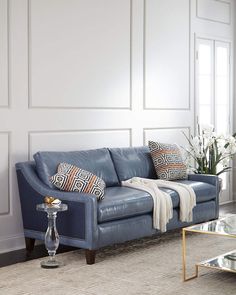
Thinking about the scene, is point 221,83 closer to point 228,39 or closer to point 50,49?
point 228,39

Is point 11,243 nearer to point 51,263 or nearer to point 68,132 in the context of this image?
point 51,263

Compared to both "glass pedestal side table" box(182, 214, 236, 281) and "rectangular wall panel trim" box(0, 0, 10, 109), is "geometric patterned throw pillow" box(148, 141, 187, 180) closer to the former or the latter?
"glass pedestal side table" box(182, 214, 236, 281)

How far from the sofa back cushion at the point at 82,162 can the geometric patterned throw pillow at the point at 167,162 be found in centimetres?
54

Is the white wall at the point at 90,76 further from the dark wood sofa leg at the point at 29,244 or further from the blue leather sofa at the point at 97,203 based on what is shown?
the blue leather sofa at the point at 97,203

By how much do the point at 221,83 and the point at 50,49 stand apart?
2.94 meters

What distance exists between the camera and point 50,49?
17.5ft

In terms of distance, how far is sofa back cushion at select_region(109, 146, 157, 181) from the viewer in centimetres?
561

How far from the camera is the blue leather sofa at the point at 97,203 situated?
4518mm

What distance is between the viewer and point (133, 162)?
577cm

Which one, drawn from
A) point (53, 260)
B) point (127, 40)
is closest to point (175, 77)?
point (127, 40)

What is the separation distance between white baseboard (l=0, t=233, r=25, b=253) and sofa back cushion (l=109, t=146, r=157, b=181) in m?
1.09

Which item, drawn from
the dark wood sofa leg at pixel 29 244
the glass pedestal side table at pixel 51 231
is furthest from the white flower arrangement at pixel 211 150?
the glass pedestal side table at pixel 51 231

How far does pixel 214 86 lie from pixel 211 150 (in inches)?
53.6

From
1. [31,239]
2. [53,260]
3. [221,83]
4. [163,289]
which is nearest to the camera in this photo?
[163,289]
